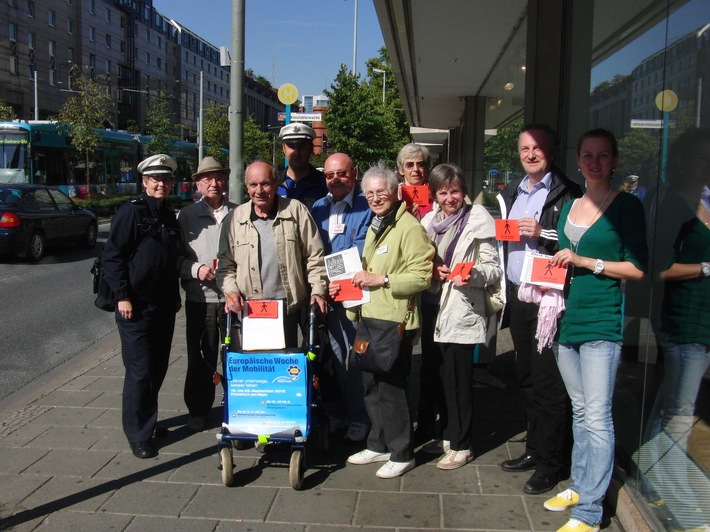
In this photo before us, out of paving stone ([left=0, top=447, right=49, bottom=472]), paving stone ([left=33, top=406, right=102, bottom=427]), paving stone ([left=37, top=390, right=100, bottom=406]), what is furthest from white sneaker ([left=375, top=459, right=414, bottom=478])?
paving stone ([left=37, top=390, right=100, bottom=406])

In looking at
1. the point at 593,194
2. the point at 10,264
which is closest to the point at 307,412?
the point at 593,194

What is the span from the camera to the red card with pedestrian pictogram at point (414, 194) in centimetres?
498

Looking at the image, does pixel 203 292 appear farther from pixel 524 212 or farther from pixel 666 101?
pixel 666 101

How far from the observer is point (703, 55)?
293cm

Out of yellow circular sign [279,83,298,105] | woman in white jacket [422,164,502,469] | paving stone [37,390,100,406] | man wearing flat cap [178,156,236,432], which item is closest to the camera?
woman in white jacket [422,164,502,469]

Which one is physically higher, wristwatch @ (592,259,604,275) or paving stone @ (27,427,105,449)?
wristwatch @ (592,259,604,275)

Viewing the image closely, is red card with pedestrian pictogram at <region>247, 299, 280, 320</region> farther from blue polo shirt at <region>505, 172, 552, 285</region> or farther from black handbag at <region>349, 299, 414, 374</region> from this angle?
blue polo shirt at <region>505, 172, 552, 285</region>

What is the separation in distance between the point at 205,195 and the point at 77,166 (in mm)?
25406

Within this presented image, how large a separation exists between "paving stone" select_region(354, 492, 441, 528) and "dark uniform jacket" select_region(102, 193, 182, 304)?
198cm

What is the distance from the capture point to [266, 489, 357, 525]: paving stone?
151 inches

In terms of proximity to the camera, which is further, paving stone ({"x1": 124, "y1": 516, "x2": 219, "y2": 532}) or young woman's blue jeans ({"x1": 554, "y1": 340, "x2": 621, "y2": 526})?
paving stone ({"x1": 124, "y1": 516, "x2": 219, "y2": 532})

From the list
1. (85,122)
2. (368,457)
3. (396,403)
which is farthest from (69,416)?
(85,122)

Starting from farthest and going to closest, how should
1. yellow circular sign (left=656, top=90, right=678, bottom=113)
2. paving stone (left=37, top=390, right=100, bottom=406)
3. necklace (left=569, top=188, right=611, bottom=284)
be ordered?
paving stone (left=37, top=390, right=100, bottom=406), necklace (left=569, top=188, right=611, bottom=284), yellow circular sign (left=656, top=90, right=678, bottom=113)

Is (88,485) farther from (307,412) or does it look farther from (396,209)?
(396,209)
